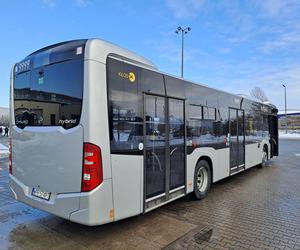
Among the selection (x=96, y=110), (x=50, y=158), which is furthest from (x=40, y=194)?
(x=96, y=110)

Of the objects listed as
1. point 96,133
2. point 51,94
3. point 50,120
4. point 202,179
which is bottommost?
point 202,179

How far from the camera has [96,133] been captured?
376 cm

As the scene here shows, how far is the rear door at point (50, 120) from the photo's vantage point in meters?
3.89

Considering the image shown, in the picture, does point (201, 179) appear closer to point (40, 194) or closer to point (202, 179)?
point (202, 179)

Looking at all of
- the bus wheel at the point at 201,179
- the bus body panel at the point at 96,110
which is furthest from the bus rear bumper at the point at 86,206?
the bus wheel at the point at 201,179

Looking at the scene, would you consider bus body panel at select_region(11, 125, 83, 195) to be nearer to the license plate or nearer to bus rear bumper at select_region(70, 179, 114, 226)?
the license plate

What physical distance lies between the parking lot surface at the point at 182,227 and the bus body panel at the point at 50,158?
83 centimetres

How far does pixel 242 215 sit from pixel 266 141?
7.19m

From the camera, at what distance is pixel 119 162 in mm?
4102

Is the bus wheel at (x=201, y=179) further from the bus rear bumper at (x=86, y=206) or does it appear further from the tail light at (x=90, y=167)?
the tail light at (x=90, y=167)

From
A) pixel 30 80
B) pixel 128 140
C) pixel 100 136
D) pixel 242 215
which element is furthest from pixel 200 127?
pixel 30 80

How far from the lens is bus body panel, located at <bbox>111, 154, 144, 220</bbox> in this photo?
4051 millimetres

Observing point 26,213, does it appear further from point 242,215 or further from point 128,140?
point 242,215

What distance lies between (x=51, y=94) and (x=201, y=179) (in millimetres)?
4203
